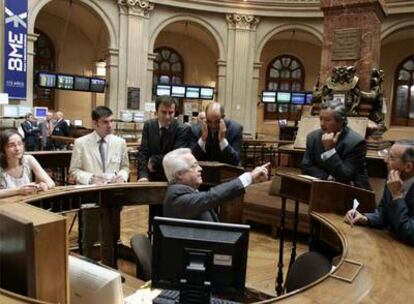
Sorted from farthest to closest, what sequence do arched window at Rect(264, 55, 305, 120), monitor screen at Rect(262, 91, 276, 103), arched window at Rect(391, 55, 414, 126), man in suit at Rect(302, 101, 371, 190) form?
arched window at Rect(264, 55, 305, 120), arched window at Rect(391, 55, 414, 126), monitor screen at Rect(262, 91, 276, 103), man in suit at Rect(302, 101, 371, 190)

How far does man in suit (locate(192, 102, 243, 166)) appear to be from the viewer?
406cm

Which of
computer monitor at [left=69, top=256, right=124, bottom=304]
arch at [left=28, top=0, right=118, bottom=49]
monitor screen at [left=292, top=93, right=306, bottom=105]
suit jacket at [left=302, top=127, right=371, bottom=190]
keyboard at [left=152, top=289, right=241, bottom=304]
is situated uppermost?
arch at [left=28, top=0, right=118, bottom=49]

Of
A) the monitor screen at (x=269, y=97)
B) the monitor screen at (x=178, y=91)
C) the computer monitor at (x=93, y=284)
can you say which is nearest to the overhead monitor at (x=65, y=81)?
the monitor screen at (x=178, y=91)

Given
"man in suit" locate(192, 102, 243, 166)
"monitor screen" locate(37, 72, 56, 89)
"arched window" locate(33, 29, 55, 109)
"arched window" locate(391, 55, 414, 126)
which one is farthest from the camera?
"arched window" locate(391, 55, 414, 126)

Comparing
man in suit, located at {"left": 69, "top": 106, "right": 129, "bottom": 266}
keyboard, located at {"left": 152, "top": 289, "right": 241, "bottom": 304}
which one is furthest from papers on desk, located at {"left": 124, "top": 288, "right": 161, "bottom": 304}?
man in suit, located at {"left": 69, "top": 106, "right": 129, "bottom": 266}

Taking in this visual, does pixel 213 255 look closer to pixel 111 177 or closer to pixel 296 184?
pixel 296 184

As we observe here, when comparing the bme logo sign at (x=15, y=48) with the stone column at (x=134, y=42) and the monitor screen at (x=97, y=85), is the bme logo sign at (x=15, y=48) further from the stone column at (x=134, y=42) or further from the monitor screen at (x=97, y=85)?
the stone column at (x=134, y=42)

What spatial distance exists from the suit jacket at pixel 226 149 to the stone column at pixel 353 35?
3580mm

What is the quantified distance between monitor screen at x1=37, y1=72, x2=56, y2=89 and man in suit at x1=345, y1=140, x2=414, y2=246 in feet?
37.7

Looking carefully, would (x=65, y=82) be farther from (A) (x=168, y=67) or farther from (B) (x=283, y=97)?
(B) (x=283, y=97)

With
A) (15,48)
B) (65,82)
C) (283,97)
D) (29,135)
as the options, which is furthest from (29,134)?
(283,97)

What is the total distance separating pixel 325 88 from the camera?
7180 mm

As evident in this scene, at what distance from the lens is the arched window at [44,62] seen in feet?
51.0

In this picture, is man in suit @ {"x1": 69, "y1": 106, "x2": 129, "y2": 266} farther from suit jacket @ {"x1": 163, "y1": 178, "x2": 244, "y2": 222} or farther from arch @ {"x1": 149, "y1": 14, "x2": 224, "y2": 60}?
arch @ {"x1": 149, "y1": 14, "x2": 224, "y2": 60}
